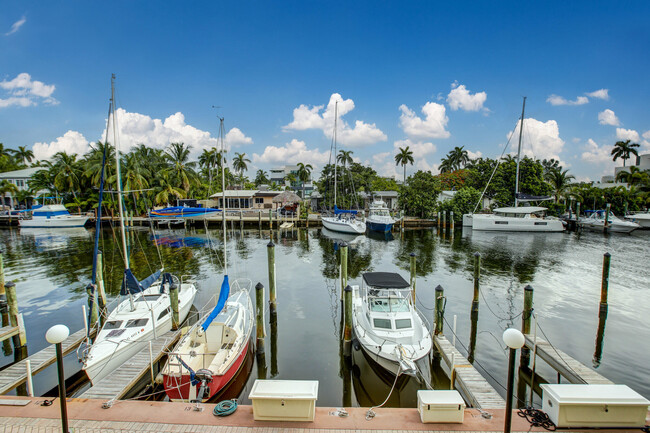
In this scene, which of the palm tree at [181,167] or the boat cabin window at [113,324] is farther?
the palm tree at [181,167]

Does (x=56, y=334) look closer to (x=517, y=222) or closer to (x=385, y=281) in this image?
(x=385, y=281)

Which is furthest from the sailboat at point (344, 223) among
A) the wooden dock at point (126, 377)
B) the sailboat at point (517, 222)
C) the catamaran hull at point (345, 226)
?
the wooden dock at point (126, 377)

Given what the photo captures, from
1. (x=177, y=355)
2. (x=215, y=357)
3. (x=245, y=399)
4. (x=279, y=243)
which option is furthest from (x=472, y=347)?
(x=279, y=243)

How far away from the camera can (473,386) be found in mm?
9062

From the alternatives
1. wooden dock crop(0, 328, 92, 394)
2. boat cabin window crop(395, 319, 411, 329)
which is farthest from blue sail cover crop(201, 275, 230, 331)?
boat cabin window crop(395, 319, 411, 329)

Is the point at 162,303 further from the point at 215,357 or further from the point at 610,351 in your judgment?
the point at 610,351

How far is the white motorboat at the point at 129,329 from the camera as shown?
10227 mm

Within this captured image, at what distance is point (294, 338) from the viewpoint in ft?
47.2

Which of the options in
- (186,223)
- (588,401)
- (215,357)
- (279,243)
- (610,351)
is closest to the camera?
(588,401)

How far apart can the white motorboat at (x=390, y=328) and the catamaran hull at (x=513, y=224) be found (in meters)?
39.6

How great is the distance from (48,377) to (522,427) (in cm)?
1476

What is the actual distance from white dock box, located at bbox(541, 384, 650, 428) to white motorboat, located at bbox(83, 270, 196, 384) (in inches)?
483

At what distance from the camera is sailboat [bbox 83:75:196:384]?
10.3m

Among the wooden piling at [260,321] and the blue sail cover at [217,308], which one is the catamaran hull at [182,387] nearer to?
the blue sail cover at [217,308]
